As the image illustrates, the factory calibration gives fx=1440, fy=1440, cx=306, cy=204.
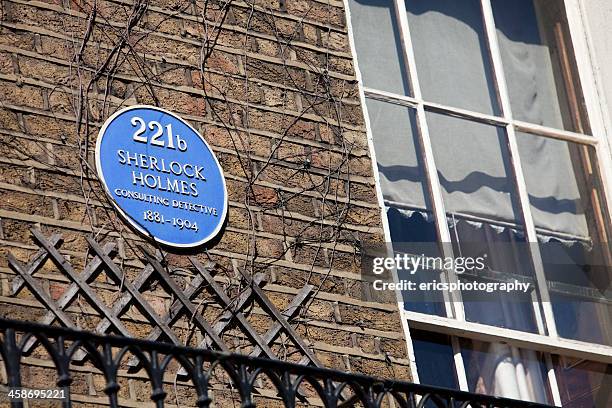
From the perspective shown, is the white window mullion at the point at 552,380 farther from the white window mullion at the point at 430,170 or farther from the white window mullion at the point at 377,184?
the white window mullion at the point at 377,184

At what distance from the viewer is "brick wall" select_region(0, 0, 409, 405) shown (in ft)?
19.8

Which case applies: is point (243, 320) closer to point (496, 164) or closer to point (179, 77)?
point (179, 77)

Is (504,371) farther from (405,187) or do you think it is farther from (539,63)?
(539,63)

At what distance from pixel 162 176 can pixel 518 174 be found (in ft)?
7.08

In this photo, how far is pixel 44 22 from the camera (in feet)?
20.9

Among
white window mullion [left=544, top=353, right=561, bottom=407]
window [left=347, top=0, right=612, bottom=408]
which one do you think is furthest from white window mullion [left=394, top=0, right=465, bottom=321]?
white window mullion [left=544, top=353, right=561, bottom=407]

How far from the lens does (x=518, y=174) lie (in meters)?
7.61

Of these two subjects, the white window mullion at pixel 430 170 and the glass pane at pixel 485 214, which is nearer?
the white window mullion at pixel 430 170

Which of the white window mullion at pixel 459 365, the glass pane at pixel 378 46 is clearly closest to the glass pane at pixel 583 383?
the white window mullion at pixel 459 365

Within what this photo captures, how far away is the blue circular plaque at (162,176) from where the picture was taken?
6.20m

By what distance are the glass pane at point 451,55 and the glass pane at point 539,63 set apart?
0.16 meters

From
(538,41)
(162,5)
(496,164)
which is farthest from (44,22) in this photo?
(538,41)

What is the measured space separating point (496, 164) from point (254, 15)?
5.16ft

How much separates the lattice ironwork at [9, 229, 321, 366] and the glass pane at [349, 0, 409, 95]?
4.77 ft
